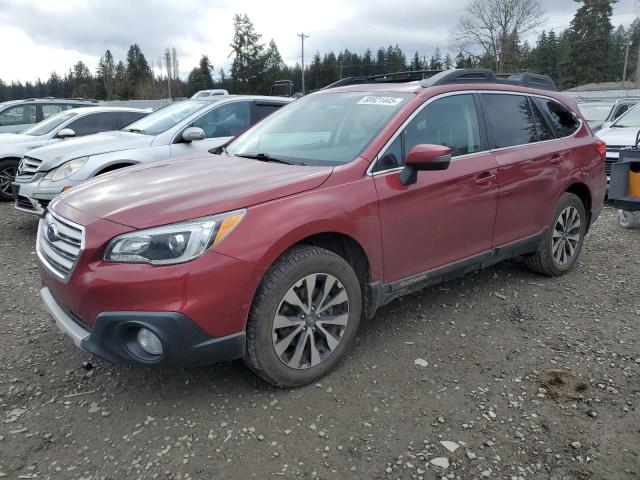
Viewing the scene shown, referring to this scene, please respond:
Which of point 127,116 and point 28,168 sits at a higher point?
point 127,116

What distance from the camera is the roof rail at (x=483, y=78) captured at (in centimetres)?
383

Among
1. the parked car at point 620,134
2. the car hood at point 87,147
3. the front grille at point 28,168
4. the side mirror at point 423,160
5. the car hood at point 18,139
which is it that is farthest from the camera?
the car hood at point 18,139

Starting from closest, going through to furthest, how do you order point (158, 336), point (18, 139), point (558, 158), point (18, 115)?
point (158, 336), point (558, 158), point (18, 139), point (18, 115)

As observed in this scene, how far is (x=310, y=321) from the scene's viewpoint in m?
2.97

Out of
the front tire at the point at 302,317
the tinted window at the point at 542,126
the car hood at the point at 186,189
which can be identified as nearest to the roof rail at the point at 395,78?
the tinted window at the point at 542,126

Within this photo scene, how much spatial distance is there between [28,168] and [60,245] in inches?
180

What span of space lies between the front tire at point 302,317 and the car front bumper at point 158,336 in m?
0.16

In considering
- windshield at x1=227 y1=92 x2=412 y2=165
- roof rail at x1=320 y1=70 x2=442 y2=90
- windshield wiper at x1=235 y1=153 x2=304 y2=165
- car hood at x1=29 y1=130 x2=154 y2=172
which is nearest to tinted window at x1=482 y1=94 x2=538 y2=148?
roof rail at x1=320 y1=70 x2=442 y2=90

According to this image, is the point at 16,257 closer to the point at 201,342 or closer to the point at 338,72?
the point at 201,342

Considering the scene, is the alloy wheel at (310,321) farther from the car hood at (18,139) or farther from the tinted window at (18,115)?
the tinted window at (18,115)

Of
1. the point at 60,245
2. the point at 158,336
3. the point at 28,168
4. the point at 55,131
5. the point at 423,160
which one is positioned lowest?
the point at 158,336

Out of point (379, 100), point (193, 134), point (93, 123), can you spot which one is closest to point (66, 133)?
point (93, 123)

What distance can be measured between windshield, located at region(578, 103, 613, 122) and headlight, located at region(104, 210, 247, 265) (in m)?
13.4

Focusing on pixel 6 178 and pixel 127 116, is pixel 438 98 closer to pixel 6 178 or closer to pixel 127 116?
pixel 127 116
